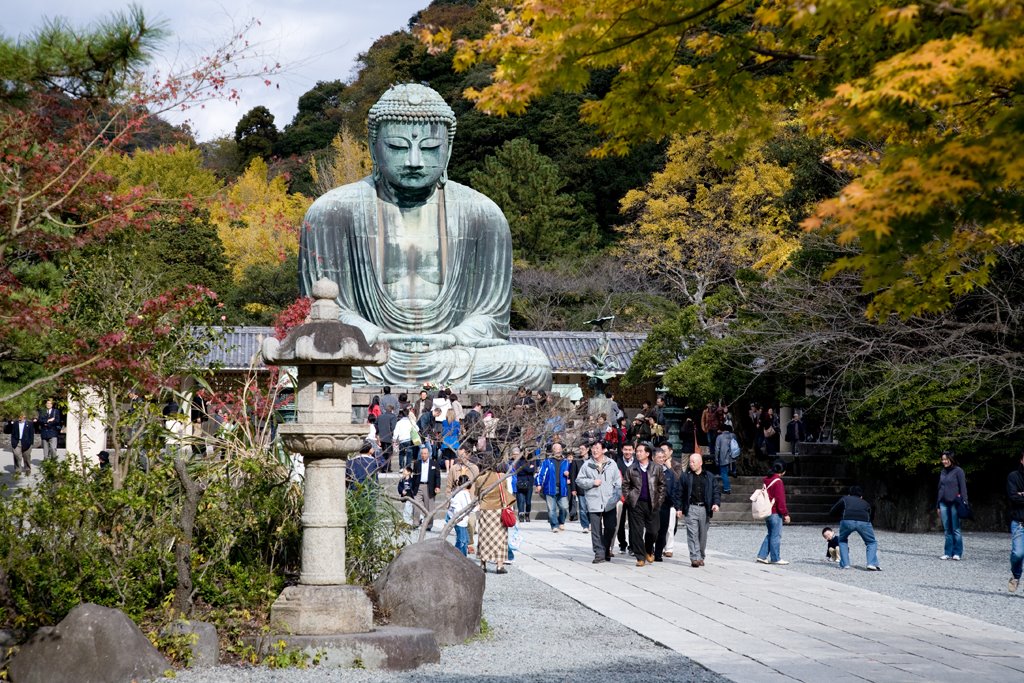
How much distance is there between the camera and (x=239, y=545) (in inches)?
345

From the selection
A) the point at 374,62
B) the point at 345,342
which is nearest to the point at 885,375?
the point at 345,342

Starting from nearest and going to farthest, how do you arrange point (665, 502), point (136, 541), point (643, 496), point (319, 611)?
1. point (319, 611)
2. point (136, 541)
3. point (643, 496)
4. point (665, 502)

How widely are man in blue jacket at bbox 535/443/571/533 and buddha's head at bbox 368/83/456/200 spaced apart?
728 cm

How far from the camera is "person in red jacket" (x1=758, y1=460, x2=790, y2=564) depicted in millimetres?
13438

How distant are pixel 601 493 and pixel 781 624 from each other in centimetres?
371

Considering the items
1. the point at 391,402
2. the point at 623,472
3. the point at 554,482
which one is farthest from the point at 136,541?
the point at 391,402

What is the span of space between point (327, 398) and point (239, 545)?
132 centimetres

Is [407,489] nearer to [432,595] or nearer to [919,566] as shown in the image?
[919,566]

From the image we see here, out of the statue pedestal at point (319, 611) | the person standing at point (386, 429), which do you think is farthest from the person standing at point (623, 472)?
the statue pedestal at point (319, 611)

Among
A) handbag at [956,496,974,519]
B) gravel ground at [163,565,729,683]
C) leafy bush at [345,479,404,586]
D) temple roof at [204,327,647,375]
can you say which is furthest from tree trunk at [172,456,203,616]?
temple roof at [204,327,647,375]

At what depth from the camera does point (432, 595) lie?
850 cm

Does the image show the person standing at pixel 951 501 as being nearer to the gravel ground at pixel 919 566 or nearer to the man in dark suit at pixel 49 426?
the gravel ground at pixel 919 566

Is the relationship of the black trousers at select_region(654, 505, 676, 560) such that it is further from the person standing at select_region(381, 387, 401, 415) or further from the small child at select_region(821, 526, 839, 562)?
the person standing at select_region(381, 387, 401, 415)

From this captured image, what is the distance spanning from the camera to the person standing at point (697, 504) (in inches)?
519
